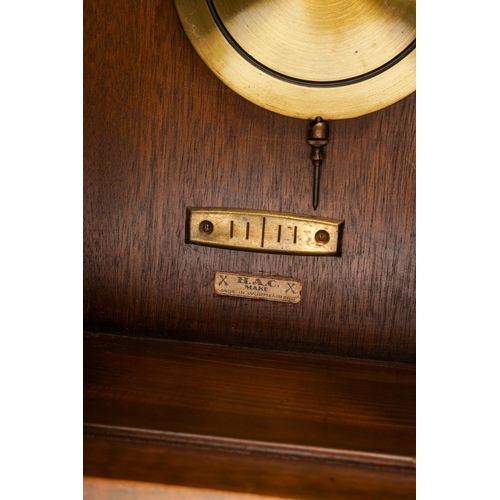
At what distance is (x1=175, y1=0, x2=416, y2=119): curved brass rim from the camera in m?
A: 0.93

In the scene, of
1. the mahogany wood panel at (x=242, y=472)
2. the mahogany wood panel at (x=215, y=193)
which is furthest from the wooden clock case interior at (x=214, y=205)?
the mahogany wood panel at (x=242, y=472)

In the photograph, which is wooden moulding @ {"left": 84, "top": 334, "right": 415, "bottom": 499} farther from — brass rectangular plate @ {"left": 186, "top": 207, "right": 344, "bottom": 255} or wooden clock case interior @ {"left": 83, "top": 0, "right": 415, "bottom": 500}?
brass rectangular plate @ {"left": 186, "top": 207, "right": 344, "bottom": 255}

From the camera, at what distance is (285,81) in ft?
3.10

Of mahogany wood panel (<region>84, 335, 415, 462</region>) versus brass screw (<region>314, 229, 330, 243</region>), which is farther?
brass screw (<region>314, 229, 330, 243</region>)

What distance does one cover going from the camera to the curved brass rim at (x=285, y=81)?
93cm

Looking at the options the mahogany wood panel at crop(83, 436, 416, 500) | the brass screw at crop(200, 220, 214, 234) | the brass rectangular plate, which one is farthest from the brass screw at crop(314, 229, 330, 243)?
the mahogany wood panel at crop(83, 436, 416, 500)

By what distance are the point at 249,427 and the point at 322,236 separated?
1.36 feet

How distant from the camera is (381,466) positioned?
2.00 ft

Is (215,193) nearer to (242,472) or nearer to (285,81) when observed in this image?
(285,81)

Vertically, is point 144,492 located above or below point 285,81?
below

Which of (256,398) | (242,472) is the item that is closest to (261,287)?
(256,398)

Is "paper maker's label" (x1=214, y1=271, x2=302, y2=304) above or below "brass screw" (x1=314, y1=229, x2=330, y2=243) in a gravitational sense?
below

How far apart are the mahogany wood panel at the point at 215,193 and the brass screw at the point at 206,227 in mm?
36
